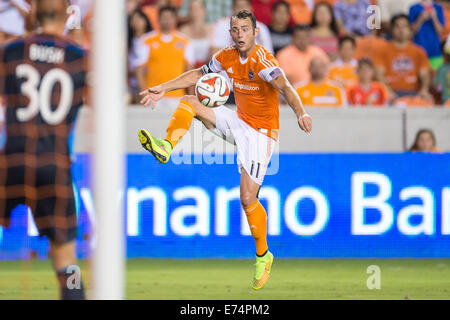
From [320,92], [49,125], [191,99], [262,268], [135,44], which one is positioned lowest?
[262,268]

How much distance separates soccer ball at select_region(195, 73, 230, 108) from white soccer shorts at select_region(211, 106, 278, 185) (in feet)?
1.20

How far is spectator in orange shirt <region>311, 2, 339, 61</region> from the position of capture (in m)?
11.0

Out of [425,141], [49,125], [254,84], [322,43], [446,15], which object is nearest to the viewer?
[49,125]

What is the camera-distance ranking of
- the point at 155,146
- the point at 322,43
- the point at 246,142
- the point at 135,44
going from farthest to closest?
the point at 322,43, the point at 135,44, the point at 246,142, the point at 155,146

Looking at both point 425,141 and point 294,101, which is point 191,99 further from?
point 425,141

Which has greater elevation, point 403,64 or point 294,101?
point 403,64

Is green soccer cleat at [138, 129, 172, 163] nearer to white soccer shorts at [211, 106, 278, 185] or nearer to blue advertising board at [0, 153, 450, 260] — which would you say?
white soccer shorts at [211, 106, 278, 185]

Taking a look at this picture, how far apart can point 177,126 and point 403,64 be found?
188 inches

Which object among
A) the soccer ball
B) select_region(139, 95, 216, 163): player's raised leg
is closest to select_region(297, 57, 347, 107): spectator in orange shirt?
select_region(139, 95, 216, 163): player's raised leg

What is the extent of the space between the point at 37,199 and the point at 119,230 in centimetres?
128

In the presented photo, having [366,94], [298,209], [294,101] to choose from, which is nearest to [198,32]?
[366,94]

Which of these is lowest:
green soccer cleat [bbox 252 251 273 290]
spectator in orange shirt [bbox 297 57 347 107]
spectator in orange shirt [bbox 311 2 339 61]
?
green soccer cleat [bbox 252 251 273 290]

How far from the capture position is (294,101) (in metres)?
6.34
